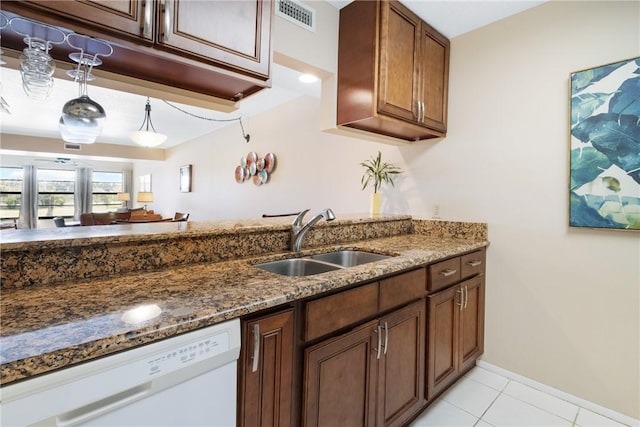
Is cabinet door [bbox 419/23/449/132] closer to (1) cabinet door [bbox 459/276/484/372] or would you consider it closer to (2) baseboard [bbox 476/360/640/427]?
(1) cabinet door [bbox 459/276/484/372]

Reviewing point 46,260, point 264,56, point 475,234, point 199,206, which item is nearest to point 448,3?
point 264,56

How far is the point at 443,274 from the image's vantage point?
69.9 inches

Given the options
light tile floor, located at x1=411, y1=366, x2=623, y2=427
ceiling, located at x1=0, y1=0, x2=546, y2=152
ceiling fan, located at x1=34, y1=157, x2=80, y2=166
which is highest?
ceiling, located at x1=0, y1=0, x2=546, y2=152

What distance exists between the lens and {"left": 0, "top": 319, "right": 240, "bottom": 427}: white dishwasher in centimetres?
59

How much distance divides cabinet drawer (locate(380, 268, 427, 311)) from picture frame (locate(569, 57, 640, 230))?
1071mm

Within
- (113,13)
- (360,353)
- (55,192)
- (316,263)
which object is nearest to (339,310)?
(360,353)

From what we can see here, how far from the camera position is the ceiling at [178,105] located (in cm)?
206

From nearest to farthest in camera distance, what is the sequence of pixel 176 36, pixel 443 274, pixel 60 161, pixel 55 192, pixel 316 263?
pixel 176 36, pixel 316 263, pixel 443 274, pixel 60 161, pixel 55 192

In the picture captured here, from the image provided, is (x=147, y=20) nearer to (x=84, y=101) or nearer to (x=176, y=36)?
(x=176, y=36)

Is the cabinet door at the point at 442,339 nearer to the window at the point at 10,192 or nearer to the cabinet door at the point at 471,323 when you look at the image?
the cabinet door at the point at 471,323

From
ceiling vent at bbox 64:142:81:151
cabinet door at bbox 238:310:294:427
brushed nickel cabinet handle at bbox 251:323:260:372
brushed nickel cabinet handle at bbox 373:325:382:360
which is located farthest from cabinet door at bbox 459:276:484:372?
ceiling vent at bbox 64:142:81:151

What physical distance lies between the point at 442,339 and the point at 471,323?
0.44m

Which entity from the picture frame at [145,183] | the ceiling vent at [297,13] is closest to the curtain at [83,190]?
the picture frame at [145,183]

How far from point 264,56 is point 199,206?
212 inches
